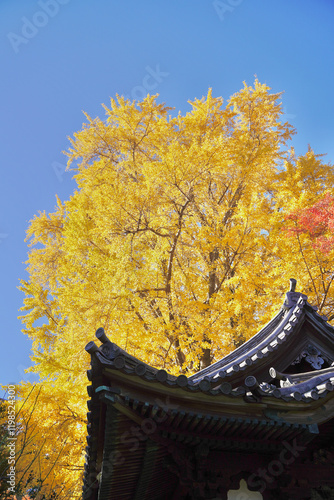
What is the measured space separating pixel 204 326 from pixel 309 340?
4174mm

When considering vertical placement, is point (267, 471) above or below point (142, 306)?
below

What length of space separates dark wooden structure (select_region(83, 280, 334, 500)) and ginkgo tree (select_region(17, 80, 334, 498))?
3836mm

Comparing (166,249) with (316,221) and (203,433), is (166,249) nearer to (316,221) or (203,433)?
(316,221)

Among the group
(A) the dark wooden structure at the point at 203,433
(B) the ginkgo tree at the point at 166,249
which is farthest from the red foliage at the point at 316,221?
(A) the dark wooden structure at the point at 203,433

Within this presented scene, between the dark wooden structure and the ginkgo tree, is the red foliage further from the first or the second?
the dark wooden structure

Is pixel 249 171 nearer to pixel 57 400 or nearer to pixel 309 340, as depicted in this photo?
pixel 309 340

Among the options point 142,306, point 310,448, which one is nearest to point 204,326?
point 142,306

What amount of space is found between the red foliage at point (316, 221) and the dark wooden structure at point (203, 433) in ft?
16.8

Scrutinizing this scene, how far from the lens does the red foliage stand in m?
8.33

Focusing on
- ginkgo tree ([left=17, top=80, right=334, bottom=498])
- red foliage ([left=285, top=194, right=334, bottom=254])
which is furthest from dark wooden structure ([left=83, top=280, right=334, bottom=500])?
red foliage ([left=285, top=194, right=334, bottom=254])

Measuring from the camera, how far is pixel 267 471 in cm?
333

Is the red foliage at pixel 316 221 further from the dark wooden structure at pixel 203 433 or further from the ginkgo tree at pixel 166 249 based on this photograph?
the dark wooden structure at pixel 203 433

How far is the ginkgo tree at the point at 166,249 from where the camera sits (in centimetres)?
805

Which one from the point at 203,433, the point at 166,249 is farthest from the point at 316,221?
the point at 203,433
